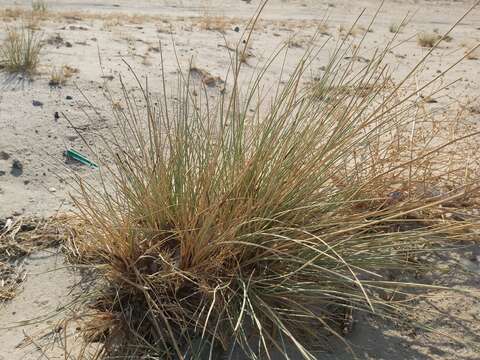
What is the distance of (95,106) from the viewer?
3346 millimetres

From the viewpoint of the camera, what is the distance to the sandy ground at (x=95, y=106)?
5.56ft

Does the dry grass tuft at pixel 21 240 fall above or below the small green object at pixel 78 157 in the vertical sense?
below

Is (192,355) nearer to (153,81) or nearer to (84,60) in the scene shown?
(153,81)

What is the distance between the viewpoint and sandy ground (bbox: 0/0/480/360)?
5.56ft

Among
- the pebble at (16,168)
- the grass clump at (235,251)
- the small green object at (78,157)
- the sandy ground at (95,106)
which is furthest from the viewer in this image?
the small green object at (78,157)

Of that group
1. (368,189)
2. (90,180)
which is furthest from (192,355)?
(90,180)

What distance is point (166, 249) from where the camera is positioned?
5.59ft

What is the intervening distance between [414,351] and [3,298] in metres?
1.35

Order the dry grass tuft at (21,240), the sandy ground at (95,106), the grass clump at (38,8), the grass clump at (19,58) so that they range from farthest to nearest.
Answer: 1. the grass clump at (38,8)
2. the grass clump at (19,58)
3. the dry grass tuft at (21,240)
4. the sandy ground at (95,106)

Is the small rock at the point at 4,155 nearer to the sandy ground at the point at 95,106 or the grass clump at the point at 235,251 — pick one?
the sandy ground at the point at 95,106

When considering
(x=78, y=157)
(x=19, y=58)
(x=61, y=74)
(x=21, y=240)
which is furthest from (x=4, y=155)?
(x=19, y=58)

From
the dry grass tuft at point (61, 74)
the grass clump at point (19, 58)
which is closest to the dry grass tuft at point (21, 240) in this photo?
the dry grass tuft at point (61, 74)

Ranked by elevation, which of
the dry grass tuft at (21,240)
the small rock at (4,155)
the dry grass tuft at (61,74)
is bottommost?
the dry grass tuft at (21,240)

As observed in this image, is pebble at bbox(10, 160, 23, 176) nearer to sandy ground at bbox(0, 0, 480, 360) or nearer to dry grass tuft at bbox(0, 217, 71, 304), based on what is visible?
sandy ground at bbox(0, 0, 480, 360)
